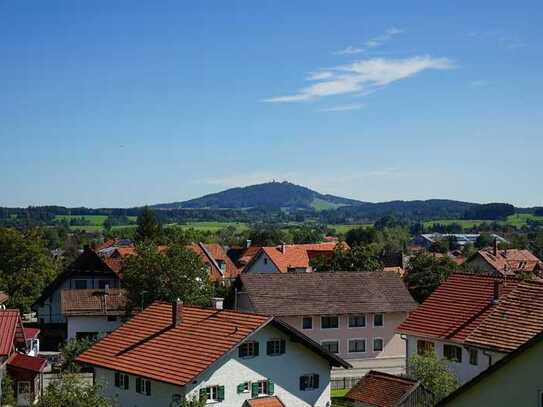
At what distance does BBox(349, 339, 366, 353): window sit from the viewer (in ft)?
190

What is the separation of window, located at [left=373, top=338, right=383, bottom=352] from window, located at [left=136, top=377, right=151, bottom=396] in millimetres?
26088

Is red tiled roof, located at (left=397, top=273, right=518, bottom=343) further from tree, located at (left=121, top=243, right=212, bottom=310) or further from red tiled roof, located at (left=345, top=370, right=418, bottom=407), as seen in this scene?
tree, located at (left=121, top=243, right=212, bottom=310)

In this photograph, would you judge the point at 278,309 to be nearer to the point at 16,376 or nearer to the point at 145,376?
the point at 16,376

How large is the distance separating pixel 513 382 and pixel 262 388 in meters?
22.5

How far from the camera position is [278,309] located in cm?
5656

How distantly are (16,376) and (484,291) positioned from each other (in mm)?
25370

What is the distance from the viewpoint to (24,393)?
45344mm

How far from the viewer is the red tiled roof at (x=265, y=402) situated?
36.0 metres

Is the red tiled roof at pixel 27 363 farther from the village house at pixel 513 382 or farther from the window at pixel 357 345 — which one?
the village house at pixel 513 382

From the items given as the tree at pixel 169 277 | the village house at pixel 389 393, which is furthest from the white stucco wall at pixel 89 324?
the village house at pixel 389 393

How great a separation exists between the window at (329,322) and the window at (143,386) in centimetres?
2316

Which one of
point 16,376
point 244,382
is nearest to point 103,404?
point 244,382

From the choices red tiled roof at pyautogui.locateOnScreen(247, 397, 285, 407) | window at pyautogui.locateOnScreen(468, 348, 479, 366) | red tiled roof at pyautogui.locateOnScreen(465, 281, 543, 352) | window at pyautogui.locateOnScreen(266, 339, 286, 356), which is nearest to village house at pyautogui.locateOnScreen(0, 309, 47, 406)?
red tiled roof at pyautogui.locateOnScreen(247, 397, 285, 407)

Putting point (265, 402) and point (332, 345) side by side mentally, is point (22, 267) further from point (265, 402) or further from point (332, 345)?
point (265, 402)
